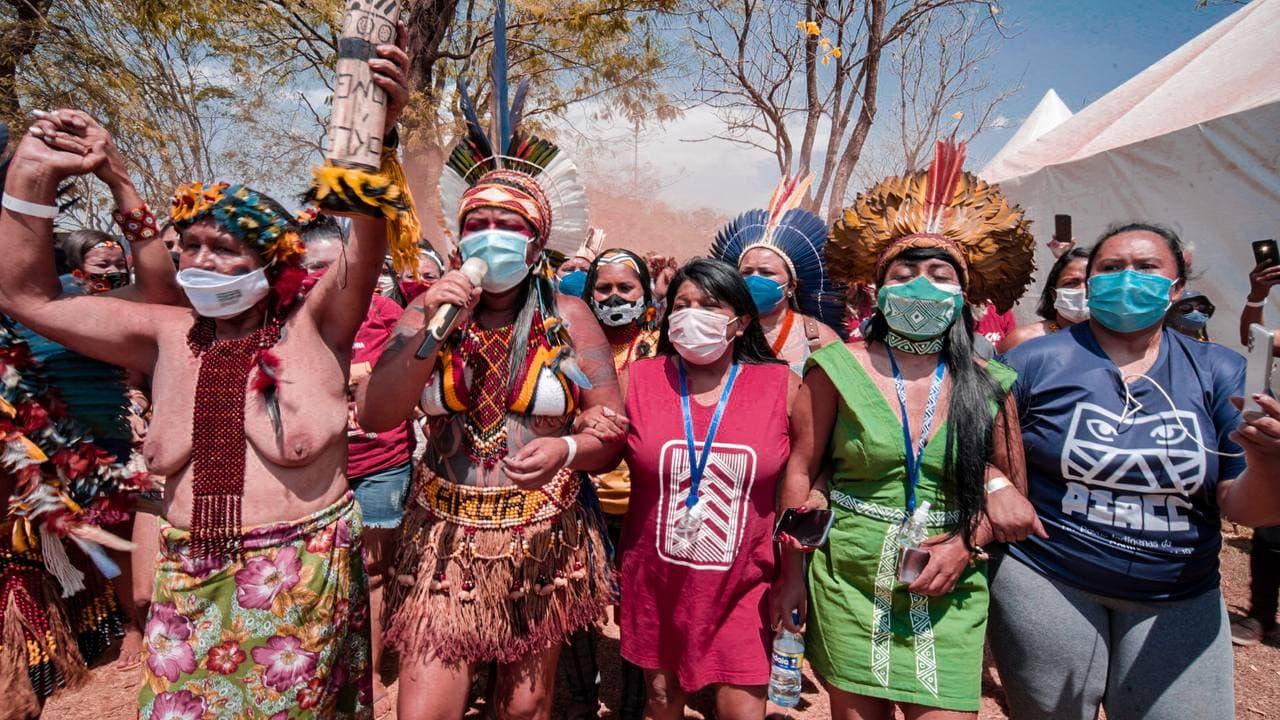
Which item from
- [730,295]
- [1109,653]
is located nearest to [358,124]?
[730,295]

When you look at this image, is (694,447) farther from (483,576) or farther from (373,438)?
(373,438)

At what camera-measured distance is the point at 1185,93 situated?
8.35 metres

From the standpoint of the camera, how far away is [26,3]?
31.9ft

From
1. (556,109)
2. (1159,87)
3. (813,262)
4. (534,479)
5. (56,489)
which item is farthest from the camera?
(556,109)

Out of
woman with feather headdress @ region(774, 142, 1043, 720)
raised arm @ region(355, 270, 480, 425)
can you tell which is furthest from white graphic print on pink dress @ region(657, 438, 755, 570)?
raised arm @ region(355, 270, 480, 425)

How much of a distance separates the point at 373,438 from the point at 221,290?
1664 mm

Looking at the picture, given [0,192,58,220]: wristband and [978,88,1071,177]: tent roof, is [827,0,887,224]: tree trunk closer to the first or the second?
[978,88,1071,177]: tent roof

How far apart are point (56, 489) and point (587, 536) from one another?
5.84 feet

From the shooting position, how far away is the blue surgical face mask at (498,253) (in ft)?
7.61

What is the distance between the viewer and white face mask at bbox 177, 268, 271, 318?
2045mm

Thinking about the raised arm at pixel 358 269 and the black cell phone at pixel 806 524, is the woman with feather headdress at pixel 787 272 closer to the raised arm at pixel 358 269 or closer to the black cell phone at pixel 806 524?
the black cell phone at pixel 806 524

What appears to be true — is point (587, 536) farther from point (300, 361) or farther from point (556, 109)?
point (556, 109)

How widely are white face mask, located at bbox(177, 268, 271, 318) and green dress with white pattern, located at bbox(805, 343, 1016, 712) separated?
6.20ft

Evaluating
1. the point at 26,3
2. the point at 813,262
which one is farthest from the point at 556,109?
the point at 813,262
